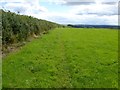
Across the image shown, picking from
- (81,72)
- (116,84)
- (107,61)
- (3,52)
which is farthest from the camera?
(3,52)

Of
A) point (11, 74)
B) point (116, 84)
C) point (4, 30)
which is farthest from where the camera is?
point (4, 30)

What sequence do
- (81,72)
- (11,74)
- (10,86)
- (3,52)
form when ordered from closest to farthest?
1. (10,86)
2. (11,74)
3. (81,72)
4. (3,52)

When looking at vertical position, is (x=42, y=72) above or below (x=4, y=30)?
below

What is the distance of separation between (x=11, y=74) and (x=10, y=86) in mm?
2447

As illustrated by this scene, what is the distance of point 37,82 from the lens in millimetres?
14656

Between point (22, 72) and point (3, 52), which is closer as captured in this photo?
point (22, 72)

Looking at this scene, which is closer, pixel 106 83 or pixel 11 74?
pixel 106 83

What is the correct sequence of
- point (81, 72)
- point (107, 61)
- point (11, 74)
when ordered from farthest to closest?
1. point (107, 61)
2. point (81, 72)
3. point (11, 74)

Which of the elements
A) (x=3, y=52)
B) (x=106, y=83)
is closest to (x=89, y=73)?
(x=106, y=83)

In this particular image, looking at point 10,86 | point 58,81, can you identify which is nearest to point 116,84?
point 58,81

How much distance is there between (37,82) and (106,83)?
3277mm

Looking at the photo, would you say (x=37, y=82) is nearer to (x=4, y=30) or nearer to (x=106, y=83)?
(x=106, y=83)

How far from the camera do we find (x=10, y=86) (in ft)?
45.1

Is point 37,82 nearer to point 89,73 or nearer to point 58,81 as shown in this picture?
point 58,81
